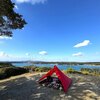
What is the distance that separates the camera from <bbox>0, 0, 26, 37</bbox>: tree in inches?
516

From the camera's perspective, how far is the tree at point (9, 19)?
516 inches

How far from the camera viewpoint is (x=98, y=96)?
33.0 feet

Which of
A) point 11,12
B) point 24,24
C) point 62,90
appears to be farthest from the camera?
point 24,24

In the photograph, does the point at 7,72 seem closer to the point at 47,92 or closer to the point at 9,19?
the point at 9,19

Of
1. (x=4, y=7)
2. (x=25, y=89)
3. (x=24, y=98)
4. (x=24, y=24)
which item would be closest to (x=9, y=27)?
(x=24, y=24)

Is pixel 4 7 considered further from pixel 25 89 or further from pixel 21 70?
pixel 21 70

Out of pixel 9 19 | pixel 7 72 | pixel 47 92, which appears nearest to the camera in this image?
pixel 47 92

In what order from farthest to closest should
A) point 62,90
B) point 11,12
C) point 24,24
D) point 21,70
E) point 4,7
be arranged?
point 21,70
point 24,24
point 11,12
point 4,7
point 62,90

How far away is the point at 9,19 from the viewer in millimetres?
14719

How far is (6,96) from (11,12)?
6.50m

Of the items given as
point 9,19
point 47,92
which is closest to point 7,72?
point 9,19

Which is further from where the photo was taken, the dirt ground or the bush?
the bush

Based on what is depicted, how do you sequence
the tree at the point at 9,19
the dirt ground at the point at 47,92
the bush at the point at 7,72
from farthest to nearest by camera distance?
the bush at the point at 7,72, the tree at the point at 9,19, the dirt ground at the point at 47,92

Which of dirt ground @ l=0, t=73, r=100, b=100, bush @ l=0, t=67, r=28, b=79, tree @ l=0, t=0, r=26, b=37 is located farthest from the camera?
bush @ l=0, t=67, r=28, b=79
